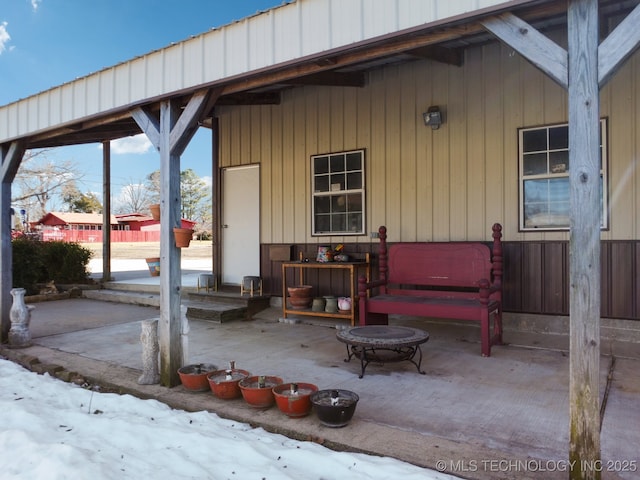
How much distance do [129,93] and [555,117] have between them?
4267 millimetres

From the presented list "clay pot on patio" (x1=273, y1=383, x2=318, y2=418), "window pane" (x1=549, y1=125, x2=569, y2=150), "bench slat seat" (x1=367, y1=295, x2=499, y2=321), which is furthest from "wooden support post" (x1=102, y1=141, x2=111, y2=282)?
"window pane" (x1=549, y1=125, x2=569, y2=150)

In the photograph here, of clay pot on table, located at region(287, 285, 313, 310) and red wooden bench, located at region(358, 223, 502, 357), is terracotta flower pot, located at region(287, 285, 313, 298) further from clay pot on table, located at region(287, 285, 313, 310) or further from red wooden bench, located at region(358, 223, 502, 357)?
red wooden bench, located at region(358, 223, 502, 357)

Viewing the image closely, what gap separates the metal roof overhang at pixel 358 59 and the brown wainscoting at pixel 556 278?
89.4 inches

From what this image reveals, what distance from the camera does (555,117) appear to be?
4766mm

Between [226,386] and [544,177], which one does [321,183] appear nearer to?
[544,177]

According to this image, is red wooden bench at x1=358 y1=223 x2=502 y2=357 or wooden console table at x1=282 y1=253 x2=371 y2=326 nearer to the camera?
red wooden bench at x1=358 y1=223 x2=502 y2=357

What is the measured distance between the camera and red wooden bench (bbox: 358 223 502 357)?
14.1ft

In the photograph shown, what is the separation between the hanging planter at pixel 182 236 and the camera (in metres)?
3.68

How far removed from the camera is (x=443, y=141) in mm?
5430

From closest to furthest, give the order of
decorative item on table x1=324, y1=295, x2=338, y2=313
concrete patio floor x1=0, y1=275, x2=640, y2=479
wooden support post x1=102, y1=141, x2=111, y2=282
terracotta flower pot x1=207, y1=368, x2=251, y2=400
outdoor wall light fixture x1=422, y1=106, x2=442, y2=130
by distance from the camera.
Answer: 1. concrete patio floor x1=0, y1=275, x2=640, y2=479
2. terracotta flower pot x1=207, y1=368, x2=251, y2=400
3. outdoor wall light fixture x1=422, y1=106, x2=442, y2=130
4. decorative item on table x1=324, y1=295, x2=338, y2=313
5. wooden support post x1=102, y1=141, x2=111, y2=282

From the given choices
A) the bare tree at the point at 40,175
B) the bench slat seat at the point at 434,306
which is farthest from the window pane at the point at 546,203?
the bare tree at the point at 40,175

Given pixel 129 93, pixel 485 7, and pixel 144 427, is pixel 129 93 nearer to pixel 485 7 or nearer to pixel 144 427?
pixel 144 427

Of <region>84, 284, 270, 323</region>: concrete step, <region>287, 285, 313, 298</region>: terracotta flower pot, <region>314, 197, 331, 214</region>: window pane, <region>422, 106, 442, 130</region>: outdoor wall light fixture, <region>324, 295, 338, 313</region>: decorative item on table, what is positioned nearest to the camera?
<region>422, 106, 442, 130</region>: outdoor wall light fixture

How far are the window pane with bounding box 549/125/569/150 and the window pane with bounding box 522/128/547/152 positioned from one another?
6 cm
